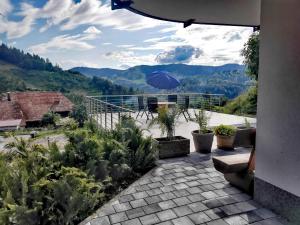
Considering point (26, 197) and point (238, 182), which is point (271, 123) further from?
point (26, 197)

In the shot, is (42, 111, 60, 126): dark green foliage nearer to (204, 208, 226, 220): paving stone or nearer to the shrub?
the shrub

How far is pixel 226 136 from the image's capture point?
533 centimetres

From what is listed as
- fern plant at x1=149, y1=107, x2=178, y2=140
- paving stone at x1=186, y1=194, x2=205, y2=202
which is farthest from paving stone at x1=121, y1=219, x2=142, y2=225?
fern plant at x1=149, y1=107, x2=178, y2=140

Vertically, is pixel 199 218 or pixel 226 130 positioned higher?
pixel 226 130

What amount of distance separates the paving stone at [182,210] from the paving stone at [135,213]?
0.37 meters

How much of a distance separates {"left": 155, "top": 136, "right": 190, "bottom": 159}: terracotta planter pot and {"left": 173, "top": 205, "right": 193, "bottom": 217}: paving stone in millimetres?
1847

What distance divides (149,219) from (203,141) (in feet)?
8.72

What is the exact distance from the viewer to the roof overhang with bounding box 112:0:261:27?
4.36 m

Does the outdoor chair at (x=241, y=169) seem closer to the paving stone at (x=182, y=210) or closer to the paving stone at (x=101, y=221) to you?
the paving stone at (x=182, y=210)

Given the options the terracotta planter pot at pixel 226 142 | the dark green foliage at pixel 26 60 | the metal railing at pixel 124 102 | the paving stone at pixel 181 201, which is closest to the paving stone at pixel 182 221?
the paving stone at pixel 181 201

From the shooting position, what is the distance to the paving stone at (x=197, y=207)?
2939 millimetres

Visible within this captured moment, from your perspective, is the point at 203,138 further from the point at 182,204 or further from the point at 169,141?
the point at 182,204

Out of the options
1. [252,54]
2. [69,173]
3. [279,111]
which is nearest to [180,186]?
[69,173]

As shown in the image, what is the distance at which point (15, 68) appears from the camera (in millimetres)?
52750
